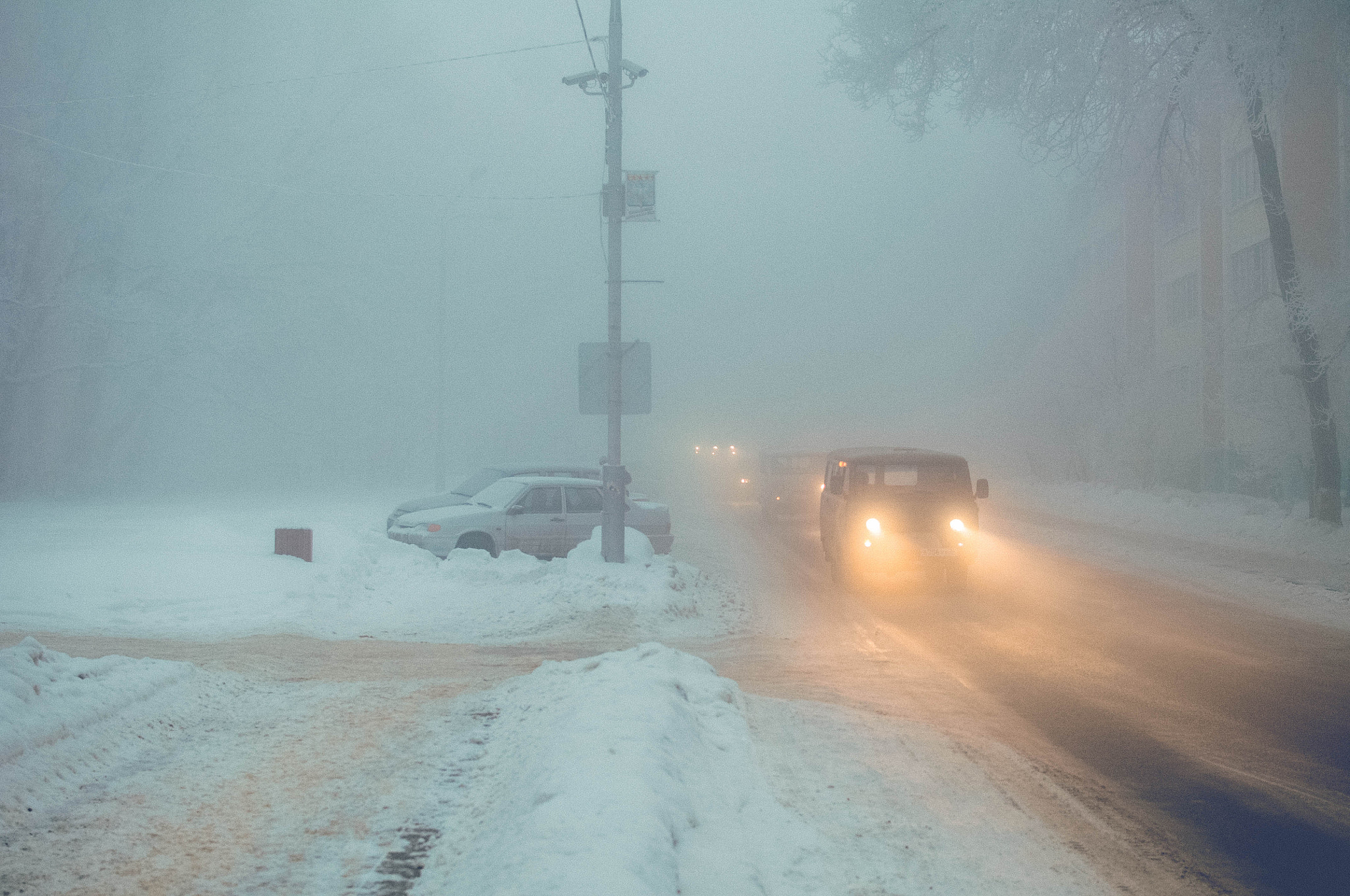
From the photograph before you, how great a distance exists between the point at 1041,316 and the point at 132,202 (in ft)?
188

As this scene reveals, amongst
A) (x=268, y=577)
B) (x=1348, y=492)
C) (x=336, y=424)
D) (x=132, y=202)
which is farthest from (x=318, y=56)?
(x=1348, y=492)

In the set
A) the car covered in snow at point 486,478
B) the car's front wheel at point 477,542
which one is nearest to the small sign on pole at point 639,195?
the car covered in snow at point 486,478

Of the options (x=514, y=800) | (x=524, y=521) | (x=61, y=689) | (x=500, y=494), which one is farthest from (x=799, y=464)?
(x=514, y=800)

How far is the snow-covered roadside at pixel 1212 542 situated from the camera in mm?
12789

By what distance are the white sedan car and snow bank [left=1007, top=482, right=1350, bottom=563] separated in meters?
11.3

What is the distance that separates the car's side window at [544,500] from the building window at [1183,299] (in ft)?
98.7

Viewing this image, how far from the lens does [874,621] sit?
11.2 meters

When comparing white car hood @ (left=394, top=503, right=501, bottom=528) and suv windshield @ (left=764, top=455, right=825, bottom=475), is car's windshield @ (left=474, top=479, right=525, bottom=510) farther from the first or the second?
suv windshield @ (left=764, top=455, right=825, bottom=475)

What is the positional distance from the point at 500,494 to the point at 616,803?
11.7m

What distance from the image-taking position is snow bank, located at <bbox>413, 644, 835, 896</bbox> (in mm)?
3941

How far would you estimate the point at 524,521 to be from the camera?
591 inches

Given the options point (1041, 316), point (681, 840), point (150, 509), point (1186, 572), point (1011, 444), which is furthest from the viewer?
point (1041, 316)

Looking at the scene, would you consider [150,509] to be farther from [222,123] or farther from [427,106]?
[427,106]

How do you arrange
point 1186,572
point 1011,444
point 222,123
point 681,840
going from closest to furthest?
point 681,840 → point 1186,572 → point 222,123 → point 1011,444
